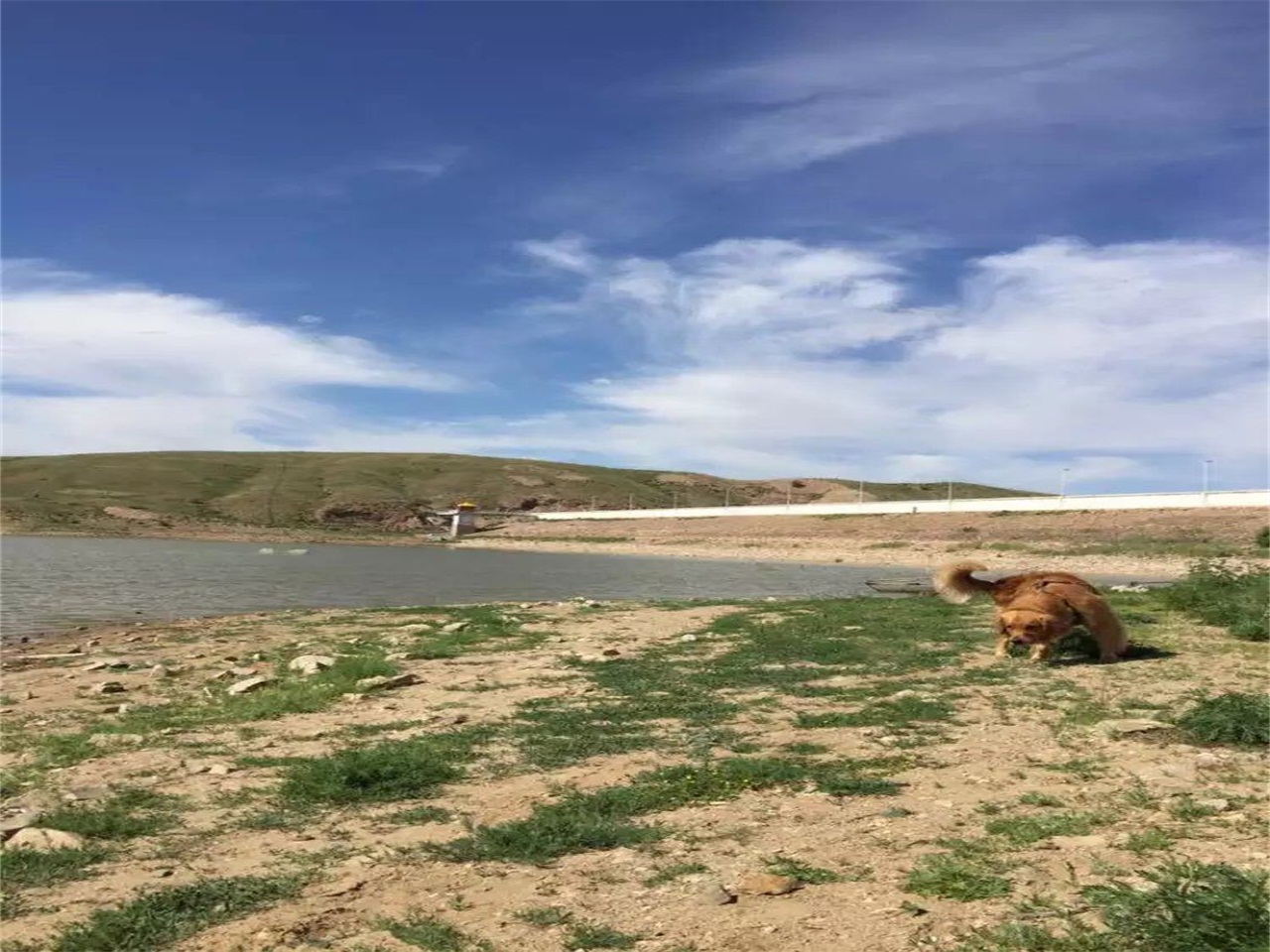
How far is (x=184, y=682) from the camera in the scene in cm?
1366

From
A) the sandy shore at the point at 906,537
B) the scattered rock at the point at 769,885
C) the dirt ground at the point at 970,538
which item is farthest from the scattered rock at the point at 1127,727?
the dirt ground at the point at 970,538

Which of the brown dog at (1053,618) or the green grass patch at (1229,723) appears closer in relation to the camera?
the green grass patch at (1229,723)

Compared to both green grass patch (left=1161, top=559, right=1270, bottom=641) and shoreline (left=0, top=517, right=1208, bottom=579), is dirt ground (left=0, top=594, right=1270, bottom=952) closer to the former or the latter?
green grass patch (left=1161, top=559, right=1270, bottom=641)

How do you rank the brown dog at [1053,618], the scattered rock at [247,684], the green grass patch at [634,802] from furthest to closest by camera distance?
1. the brown dog at [1053,618]
2. the scattered rock at [247,684]
3. the green grass patch at [634,802]

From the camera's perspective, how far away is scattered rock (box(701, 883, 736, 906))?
16.3ft

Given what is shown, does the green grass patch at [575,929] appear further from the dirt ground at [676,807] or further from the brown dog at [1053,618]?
the brown dog at [1053,618]

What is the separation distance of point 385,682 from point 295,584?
28068mm

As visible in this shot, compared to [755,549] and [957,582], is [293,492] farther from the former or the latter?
[957,582]

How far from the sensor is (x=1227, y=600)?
17.4 metres

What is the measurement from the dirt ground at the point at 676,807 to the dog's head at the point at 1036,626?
63cm

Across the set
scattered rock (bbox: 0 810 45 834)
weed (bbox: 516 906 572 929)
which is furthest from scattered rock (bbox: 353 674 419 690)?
weed (bbox: 516 906 572 929)

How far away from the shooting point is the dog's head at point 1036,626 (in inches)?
496

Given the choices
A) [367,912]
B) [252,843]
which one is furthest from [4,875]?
[367,912]

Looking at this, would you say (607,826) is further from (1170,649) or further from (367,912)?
(1170,649)
